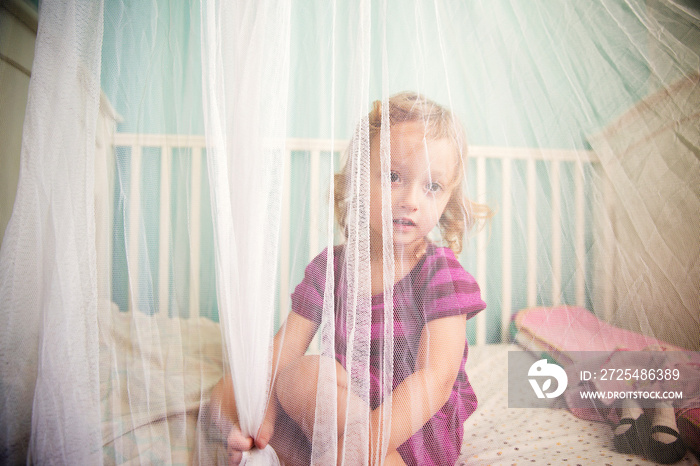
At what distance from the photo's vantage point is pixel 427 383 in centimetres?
48

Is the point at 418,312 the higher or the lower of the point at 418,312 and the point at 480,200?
the lower

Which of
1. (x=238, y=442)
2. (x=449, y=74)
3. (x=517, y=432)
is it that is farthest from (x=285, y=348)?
(x=449, y=74)

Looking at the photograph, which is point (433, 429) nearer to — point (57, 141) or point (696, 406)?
point (696, 406)

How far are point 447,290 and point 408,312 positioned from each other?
71mm

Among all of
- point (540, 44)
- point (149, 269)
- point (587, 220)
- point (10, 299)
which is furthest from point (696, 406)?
point (10, 299)

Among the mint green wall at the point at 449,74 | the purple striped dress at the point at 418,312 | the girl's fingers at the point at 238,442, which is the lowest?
the girl's fingers at the point at 238,442

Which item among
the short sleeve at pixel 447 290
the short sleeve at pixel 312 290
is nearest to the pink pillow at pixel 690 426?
the short sleeve at pixel 447 290

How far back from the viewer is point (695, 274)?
19.4 inches

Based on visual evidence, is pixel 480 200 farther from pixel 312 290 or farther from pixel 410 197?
pixel 312 290

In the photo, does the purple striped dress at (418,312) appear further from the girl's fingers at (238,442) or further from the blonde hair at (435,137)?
the girl's fingers at (238,442)

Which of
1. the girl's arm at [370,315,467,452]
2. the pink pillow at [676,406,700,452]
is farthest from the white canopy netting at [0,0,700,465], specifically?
the pink pillow at [676,406,700,452]

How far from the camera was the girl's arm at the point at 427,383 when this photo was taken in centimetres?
47

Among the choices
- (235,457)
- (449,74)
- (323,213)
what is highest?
(449,74)

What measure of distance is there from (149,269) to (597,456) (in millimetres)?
762
